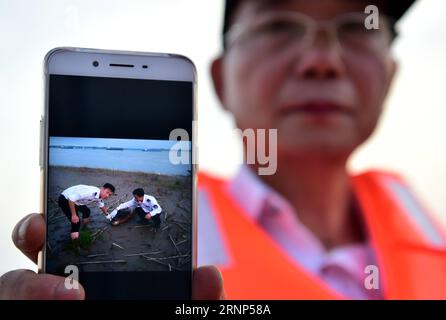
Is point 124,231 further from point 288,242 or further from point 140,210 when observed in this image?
point 288,242

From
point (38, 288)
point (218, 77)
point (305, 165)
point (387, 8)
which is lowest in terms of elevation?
point (38, 288)

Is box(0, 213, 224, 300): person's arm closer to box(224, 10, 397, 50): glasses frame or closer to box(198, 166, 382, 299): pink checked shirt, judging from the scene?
box(198, 166, 382, 299): pink checked shirt

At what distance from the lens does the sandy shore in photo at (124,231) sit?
0.48 m

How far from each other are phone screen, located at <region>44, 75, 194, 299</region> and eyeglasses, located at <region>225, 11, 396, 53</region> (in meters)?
0.38

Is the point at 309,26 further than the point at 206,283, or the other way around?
the point at 309,26

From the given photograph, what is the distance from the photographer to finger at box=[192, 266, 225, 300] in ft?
1.64

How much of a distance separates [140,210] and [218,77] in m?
0.43

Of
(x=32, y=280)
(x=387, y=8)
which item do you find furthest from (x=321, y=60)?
(x=32, y=280)

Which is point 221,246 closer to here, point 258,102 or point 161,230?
point 258,102

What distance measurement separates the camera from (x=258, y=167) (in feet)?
2.89

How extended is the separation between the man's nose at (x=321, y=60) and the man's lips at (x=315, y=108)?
43 mm

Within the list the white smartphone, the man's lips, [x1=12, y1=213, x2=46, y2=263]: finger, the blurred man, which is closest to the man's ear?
the blurred man

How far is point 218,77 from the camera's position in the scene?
0.88 metres
